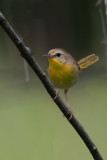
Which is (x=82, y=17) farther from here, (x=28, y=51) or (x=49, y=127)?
(x=28, y=51)

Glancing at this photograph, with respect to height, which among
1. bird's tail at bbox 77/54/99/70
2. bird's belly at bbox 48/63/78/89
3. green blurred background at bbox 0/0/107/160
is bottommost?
green blurred background at bbox 0/0/107/160

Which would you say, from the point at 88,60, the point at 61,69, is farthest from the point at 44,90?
the point at 61,69

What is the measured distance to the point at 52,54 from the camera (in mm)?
1938

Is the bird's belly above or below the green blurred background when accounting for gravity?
above

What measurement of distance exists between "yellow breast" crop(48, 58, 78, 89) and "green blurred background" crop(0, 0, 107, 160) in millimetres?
1391

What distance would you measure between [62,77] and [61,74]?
0.02 metres

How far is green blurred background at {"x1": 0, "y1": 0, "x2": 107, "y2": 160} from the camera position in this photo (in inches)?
142

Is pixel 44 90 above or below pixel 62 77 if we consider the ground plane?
below

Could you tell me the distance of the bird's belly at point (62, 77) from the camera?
194cm

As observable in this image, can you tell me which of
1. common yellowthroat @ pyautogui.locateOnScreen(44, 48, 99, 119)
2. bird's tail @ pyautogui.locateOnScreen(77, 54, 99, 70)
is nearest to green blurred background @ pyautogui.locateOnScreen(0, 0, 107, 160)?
bird's tail @ pyautogui.locateOnScreen(77, 54, 99, 70)

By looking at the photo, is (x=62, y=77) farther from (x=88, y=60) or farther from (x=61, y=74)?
(x=88, y=60)

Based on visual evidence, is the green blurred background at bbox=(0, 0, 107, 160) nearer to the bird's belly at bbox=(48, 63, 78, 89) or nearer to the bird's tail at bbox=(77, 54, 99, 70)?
the bird's tail at bbox=(77, 54, 99, 70)

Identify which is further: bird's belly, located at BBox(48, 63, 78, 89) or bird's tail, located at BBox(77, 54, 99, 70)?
bird's tail, located at BBox(77, 54, 99, 70)

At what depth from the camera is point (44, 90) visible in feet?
15.9
